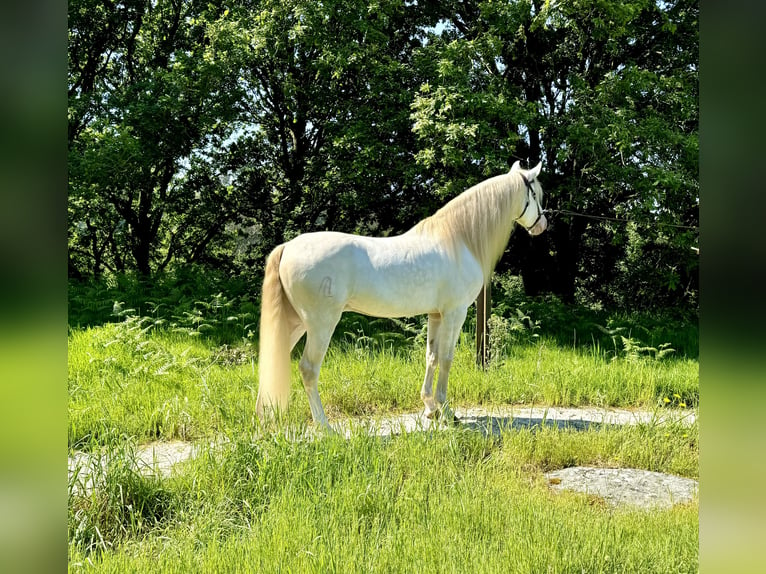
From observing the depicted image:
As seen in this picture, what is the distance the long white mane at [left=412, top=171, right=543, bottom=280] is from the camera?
4.99 m

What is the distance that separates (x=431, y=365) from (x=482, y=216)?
4.59ft

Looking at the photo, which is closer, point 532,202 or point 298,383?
point 532,202

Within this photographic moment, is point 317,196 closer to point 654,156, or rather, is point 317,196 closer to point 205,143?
point 205,143

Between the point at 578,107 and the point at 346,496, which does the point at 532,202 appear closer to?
the point at 346,496

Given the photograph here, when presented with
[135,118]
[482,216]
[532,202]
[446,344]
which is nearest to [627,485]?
[446,344]

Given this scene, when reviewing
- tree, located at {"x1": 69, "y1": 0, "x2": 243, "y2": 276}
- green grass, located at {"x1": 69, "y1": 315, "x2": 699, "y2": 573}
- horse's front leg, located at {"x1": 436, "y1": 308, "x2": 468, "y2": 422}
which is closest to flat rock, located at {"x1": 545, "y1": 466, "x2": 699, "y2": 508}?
green grass, located at {"x1": 69, "y1": 315, "x2": 699, "y2": 573}

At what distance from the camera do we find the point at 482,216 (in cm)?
500

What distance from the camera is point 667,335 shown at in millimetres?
9156

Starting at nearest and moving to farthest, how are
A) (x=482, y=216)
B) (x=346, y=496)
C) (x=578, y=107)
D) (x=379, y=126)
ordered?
Answer: (x=346, y=496) → (x=482, y=216) → (x=578, y=107) → (x=379, y=126)

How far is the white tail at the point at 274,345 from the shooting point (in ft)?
14.1

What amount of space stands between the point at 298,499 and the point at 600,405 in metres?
3.97

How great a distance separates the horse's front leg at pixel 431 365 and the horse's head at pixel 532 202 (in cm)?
118

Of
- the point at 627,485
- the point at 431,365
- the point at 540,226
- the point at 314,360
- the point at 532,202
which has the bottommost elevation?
the point at 627,485
